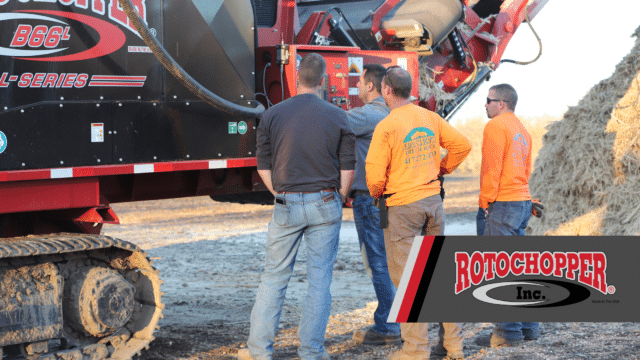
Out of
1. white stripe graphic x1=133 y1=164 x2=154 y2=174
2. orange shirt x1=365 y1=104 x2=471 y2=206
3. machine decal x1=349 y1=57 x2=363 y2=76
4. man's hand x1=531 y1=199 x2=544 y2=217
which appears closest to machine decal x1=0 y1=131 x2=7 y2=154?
white stripe graphic x1=133 y1=164 x2=154 y2=174

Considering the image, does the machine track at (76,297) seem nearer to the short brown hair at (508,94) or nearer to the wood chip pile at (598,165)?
the short brown hair at (508,94)

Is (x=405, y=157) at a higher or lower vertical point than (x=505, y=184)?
higher

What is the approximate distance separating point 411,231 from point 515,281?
0.88 metres

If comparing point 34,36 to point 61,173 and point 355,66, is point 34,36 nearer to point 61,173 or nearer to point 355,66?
point 61,173

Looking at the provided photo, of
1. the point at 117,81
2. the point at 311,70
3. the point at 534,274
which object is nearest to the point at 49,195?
the point at 117,81

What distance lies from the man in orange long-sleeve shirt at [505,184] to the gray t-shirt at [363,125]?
2.89 ft

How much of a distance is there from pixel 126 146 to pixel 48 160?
0.55 metres

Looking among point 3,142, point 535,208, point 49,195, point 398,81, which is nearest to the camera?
point 3,142

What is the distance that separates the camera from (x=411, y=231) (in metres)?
4.59

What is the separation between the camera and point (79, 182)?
15.4 feet

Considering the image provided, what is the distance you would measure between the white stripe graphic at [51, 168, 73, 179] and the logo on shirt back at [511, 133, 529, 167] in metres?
3.27

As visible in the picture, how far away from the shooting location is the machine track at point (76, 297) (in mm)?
4367

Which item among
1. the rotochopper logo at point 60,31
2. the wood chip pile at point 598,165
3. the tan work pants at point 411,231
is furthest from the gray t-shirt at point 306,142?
the wood chip pile at point 598,165

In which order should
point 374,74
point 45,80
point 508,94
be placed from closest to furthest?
point 45,80 → point 374,74 → point 508,94
